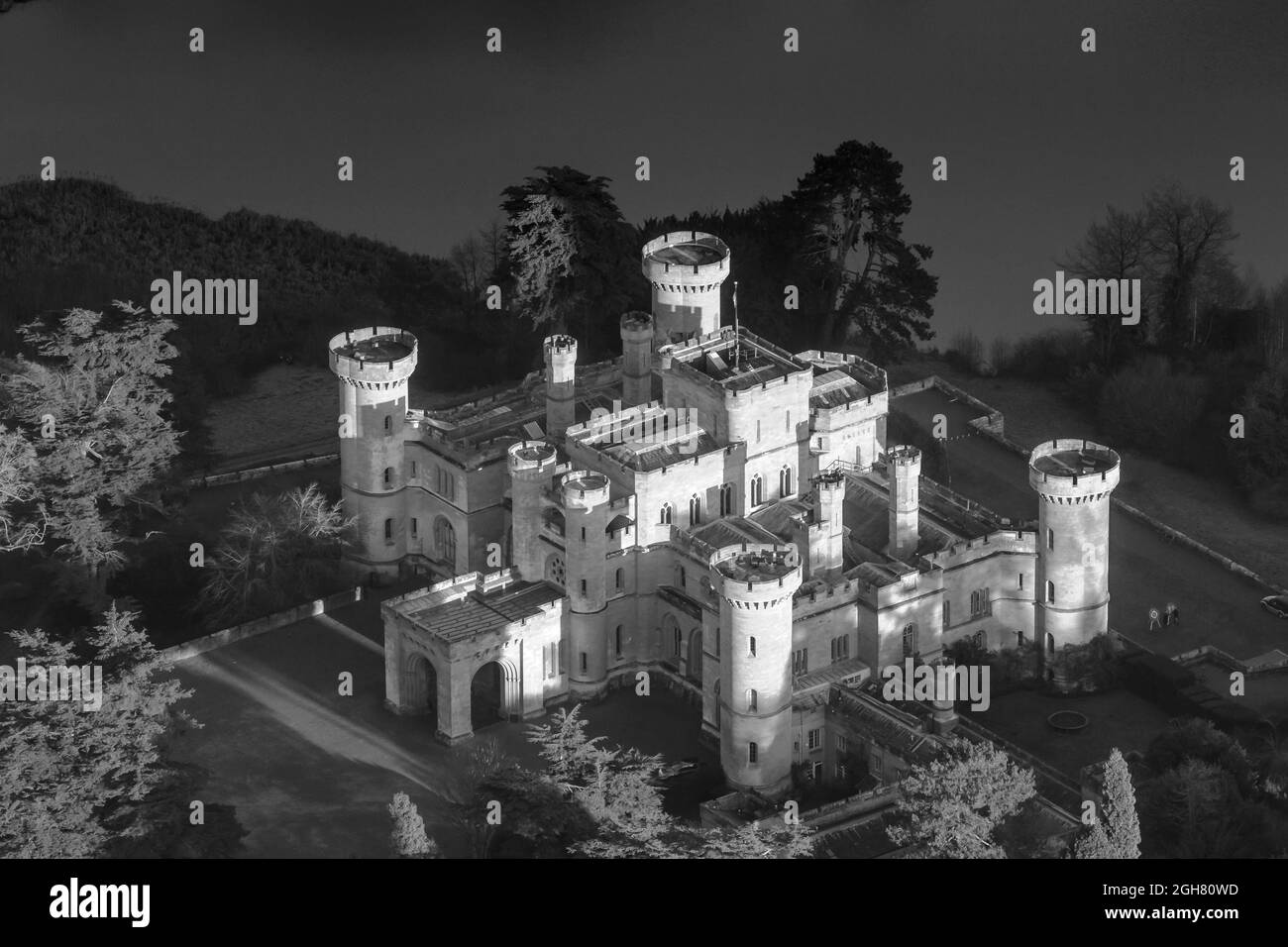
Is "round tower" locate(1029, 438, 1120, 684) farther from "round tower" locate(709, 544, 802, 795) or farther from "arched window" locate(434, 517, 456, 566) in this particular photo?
"arched window" locate(434, 517, 456, 566)

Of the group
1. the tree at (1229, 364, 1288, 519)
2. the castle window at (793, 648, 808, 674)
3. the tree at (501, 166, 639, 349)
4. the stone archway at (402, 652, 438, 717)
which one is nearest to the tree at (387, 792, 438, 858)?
the stone archway at (402, 652, 438, 717)

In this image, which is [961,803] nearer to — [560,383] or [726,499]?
[726,499]

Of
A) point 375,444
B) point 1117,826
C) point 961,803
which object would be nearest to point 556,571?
point 375,444

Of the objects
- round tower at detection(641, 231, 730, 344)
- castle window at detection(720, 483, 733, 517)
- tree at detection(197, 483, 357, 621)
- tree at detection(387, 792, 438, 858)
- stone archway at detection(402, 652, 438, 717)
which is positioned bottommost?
tree at detection(387, 792, 438, 858)

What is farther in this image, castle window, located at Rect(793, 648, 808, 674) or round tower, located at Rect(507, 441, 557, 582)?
round tower, located at Rect(507, 441, 557, 582)

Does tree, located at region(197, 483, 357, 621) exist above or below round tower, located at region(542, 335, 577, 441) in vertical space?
below

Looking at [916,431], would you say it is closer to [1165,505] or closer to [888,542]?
[1165,505]
